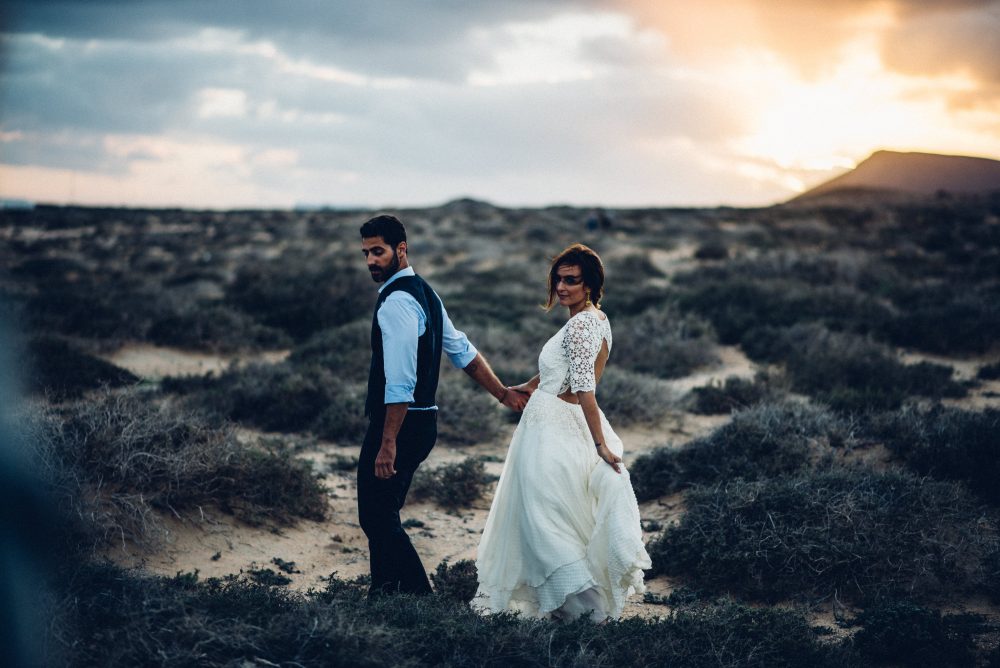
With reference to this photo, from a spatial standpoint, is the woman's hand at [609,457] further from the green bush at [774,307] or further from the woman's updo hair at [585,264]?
the green bush at [774,307]

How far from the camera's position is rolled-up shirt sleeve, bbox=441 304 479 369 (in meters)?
4.12

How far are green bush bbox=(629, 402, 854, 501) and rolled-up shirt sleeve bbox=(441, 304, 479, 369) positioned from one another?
2557mm

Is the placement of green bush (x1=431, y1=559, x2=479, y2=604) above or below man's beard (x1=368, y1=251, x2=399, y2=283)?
below

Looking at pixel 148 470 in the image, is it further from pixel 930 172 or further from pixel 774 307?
pixel 930 172

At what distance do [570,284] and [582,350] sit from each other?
1.23ft

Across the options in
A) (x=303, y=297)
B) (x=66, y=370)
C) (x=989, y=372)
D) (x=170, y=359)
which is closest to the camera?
(x=66, y=370)

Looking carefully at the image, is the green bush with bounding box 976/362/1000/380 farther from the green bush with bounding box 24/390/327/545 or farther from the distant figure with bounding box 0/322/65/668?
the distant figure with bounding box 0/322/65/668

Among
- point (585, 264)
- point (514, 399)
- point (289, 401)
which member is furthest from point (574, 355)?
point (289, 401)

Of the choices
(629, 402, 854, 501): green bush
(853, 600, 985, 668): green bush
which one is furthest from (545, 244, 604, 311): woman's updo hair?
(629, 402, 854, 501): green bush

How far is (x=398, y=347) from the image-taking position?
11.5ft

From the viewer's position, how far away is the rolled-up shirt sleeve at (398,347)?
350 centimetres

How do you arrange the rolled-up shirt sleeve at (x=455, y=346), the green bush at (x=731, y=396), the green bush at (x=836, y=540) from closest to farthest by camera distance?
the rolled-up shirt sleeve at (x=455, y=346) → the green bush at (x=836, y=540) → the green bush at (x=731, y=396)

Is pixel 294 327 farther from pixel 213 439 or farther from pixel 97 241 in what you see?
pixel 97 241

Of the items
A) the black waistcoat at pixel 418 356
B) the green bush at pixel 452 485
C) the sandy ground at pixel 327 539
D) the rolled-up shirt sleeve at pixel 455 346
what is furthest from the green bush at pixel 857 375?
the black waistcoat at pixel 418 356
